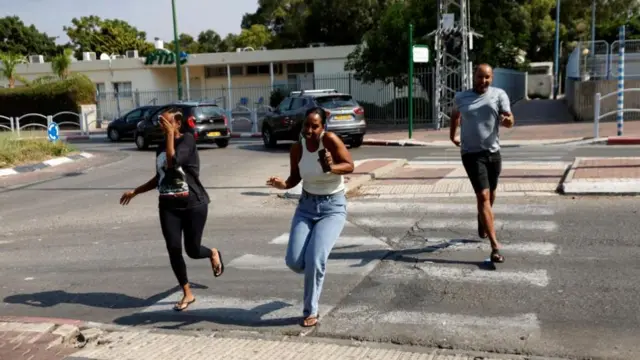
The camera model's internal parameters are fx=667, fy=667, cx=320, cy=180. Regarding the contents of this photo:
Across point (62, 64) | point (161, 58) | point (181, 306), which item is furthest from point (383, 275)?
point (62, 64)

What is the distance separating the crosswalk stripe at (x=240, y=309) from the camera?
555cm

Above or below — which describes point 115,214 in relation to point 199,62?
below

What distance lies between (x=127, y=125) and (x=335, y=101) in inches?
458

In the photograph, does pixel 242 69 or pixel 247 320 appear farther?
pixel 242 69

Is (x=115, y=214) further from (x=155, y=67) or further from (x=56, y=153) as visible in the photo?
(x=155, y=67)

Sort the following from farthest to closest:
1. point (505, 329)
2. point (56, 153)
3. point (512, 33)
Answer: point (512, 33) < point (56, 153) < point (505, 329)

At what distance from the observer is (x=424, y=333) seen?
504 centimetres

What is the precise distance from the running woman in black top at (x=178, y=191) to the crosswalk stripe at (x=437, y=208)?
426 centimetres

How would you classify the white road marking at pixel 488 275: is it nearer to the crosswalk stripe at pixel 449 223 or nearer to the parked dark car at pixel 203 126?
the crosswalk stripe at pixel 449 223

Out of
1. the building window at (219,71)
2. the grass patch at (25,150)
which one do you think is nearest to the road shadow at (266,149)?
the grass patch at (25,150)

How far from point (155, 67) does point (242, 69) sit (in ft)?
18.3

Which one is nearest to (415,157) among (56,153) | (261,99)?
(56,153)

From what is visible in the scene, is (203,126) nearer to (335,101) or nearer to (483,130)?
(335,101)

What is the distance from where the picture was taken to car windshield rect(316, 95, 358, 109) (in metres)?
18.7
